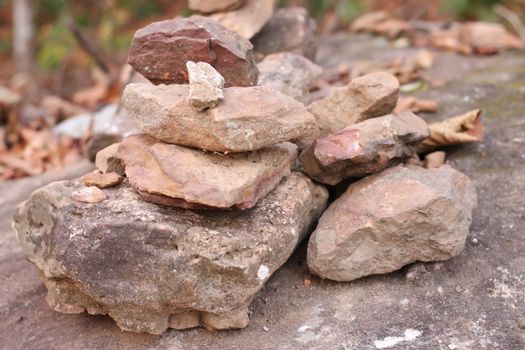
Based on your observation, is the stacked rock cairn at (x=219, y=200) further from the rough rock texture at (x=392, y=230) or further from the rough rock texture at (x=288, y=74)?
the rough rock texture at (x=288, y=74)

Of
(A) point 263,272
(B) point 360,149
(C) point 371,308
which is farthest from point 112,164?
(C) point 371,308

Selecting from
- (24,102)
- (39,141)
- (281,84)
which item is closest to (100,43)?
(24,102)

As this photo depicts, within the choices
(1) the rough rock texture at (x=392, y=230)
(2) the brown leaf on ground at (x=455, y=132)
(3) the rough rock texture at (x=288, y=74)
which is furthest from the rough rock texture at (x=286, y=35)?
(1) the rough rock texture at (x=392, y=230)

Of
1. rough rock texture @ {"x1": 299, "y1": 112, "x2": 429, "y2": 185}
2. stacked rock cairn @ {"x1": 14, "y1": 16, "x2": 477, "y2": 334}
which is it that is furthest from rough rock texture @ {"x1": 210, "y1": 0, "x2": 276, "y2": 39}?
rough rock texture @ {"x1": 299, "y1": 112, "x2": 429, "y2": 185}

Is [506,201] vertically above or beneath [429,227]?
beneath

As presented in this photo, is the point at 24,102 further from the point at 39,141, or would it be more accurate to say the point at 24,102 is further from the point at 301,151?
the point at 301,151

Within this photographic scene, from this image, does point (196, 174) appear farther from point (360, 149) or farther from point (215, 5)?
point (215, 5)
